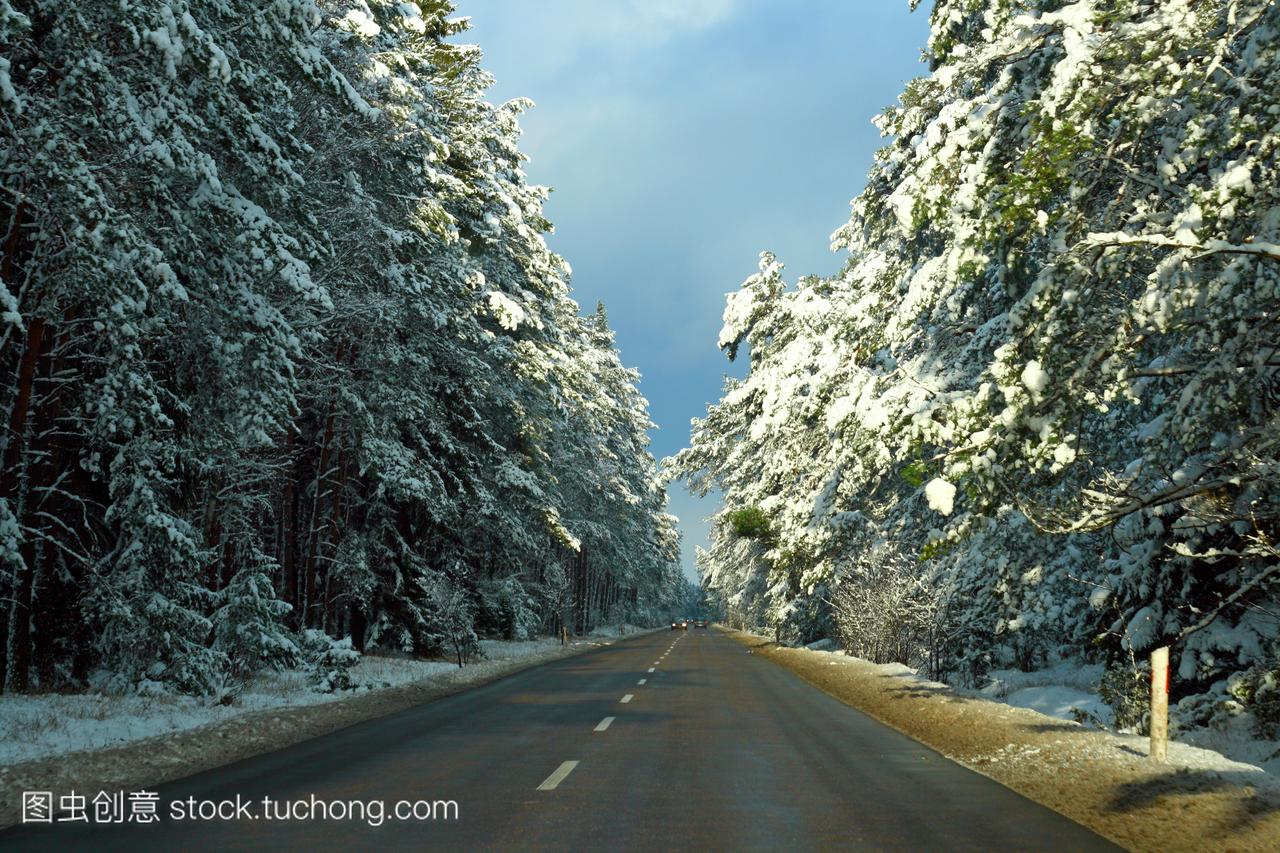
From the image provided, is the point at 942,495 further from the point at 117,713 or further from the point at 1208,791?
the point at 117,713

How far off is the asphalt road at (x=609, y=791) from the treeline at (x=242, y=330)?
4.21m

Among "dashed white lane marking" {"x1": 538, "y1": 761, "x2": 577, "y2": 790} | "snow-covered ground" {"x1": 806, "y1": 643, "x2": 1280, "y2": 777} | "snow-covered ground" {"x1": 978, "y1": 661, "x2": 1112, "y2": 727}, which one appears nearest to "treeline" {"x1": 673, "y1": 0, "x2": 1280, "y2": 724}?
"snow-covered ground" {"x1": 806, "y1": 643, "x2": 1280, "y2": 777}

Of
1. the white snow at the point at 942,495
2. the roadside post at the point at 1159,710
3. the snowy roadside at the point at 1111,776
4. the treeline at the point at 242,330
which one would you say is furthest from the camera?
the treeline at the point at 242,330

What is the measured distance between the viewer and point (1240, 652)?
12789 mm

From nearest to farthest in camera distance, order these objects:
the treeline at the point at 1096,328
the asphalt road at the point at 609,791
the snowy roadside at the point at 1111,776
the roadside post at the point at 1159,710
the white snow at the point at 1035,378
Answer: the asphalt road at the point at 609,791 < the snowy roadside at the point at 1111,776 < the treeline at the point at 1096,328 < the white snow at the point at 1035,378 < the roadside post at the point at 1159,710

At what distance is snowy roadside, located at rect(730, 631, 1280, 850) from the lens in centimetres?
743

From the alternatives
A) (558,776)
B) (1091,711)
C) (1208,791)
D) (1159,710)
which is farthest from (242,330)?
(1091,711)

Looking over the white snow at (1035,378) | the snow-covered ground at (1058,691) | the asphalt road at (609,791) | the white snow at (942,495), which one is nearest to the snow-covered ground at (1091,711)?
the snow-covered ground at (1058,691)

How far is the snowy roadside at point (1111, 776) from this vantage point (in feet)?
24.4

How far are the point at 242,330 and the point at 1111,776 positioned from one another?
11.9 m

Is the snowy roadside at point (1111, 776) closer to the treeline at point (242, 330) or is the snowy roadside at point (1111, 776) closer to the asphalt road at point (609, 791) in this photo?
the asphalt road at point (609, 791)

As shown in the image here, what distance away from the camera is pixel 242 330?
48.6ft

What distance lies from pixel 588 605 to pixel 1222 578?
62294mm

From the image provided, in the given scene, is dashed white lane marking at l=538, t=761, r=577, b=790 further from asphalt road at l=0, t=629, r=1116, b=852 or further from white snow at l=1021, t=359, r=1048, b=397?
white snow at l=1021, t=359, r=1048, b=397
